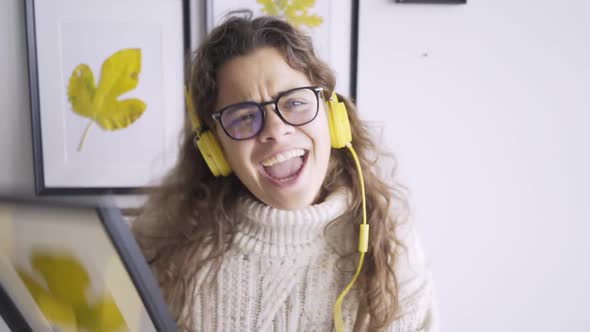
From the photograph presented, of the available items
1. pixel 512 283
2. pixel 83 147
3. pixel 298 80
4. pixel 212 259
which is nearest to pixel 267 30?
pixel 298 80

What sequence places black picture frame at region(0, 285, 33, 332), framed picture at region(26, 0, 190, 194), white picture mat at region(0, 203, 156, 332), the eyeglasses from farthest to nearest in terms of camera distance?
framed picture at region(26, 0, 190, 194) → the eyeglasses → black picture frame at region(0, 285, 33, 332) → white picture mat at region(0, 203, 156, 332)

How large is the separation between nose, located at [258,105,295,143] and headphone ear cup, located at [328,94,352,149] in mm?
96

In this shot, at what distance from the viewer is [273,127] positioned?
68 centimetres

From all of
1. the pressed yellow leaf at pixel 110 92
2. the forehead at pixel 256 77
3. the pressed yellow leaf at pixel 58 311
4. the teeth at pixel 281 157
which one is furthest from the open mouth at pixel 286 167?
the pressed yellow leaf at pixel 110 92

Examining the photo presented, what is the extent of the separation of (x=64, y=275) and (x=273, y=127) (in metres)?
0.44

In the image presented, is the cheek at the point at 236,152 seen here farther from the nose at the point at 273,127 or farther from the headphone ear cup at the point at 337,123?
the headphone ear cup at the point at 337,123

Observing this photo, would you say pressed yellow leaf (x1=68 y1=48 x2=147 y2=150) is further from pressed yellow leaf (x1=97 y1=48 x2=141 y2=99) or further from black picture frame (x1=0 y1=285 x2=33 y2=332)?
black picture frame (x1=0 y1=285 x2=33 y2=332)

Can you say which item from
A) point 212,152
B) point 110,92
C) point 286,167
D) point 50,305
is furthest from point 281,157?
point 110,92

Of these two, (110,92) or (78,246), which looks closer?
(78,246)

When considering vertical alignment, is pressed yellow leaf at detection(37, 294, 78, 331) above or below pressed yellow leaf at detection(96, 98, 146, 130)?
below

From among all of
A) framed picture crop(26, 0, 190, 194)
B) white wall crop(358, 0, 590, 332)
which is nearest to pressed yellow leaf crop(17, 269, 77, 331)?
framed picture crop(26, 0, 190, 194)

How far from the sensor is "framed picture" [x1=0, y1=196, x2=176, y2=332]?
237 millimetres

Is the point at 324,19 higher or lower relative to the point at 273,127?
higher

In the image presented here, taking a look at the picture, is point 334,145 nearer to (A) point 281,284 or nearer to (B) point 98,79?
(A) point 281,284
